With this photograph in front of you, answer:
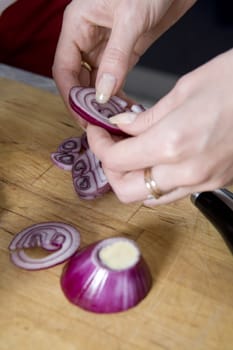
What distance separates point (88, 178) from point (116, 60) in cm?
26

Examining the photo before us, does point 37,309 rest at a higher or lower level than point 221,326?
lower

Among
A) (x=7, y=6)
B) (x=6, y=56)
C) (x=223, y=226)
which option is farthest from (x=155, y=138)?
(x=6, y=56)

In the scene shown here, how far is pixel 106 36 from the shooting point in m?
1.42

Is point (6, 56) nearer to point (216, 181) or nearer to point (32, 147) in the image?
point (32, 147)

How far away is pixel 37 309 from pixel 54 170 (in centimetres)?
39

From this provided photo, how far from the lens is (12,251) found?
43.7 inches

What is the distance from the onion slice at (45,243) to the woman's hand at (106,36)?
262 mm

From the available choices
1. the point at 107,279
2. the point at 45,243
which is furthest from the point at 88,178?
the point at 107,279

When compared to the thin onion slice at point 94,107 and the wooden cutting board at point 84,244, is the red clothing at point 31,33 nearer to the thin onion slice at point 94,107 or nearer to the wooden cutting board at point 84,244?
the wooden cutting board at point 84,244

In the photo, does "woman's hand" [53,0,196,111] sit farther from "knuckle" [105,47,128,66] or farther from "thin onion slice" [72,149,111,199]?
"thin onion slice" [72,149,111,199]

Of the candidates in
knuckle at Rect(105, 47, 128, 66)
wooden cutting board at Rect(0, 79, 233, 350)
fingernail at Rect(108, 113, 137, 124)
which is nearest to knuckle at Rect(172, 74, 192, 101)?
fingernail at Rect(108, 113, 137, 124)

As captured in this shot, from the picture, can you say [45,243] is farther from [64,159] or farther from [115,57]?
[115,57]

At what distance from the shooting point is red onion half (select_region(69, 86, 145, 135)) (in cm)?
113

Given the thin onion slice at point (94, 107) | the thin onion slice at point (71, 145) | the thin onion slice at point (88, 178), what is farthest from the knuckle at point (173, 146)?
the thin onion slice at point (71, 145)
